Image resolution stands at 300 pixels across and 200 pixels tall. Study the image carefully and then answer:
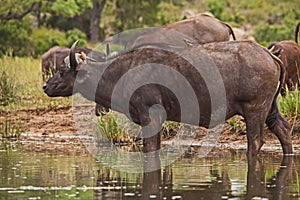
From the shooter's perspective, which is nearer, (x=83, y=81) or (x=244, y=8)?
(x=83, y=81)

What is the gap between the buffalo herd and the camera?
39.8 ft

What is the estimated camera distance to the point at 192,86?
40.7ft

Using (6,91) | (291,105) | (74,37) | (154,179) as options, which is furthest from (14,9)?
(154,179)

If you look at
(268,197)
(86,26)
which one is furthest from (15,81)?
(86,26)

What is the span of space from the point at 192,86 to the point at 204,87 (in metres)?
0.18

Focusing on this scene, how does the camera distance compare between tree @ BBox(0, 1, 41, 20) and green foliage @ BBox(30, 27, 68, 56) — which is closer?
tree @ BBox(0, 1, 41, 20)

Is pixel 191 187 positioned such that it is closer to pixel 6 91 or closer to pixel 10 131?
pixel 10 131

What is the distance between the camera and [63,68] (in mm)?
13492

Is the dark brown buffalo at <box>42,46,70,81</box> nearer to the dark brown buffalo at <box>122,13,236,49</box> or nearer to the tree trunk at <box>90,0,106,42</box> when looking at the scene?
the dark brown buffalo at <box>122,13,236,49</box>

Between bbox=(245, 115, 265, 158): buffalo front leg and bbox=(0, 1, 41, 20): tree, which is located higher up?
bbox=(0, 1, 41, 20): tree

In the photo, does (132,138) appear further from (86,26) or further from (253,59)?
(86,26)

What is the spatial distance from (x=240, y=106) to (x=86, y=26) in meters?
39.2

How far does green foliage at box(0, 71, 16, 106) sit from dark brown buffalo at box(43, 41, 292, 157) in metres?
6.07

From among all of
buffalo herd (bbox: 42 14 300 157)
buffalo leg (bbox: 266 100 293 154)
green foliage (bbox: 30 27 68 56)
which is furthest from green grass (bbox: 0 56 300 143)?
green foliage (bbox: 30 27 68 56)
